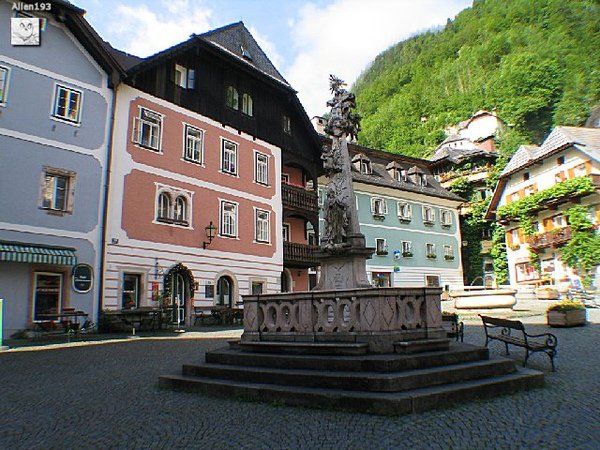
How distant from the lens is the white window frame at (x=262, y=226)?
25.6 meters

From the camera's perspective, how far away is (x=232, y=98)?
82.7 ft

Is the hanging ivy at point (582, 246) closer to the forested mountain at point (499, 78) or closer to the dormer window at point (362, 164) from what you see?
the dormer window at point (362, 164)

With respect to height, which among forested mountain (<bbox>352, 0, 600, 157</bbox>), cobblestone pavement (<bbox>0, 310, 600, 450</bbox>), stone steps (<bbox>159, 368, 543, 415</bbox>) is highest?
forested mountain (<bbox>352, 0, 600, 157</bbox>)

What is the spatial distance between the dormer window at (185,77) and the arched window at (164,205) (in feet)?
17.9

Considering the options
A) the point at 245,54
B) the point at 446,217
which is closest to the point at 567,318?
the point at 245,54

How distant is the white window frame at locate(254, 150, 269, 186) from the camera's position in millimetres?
26094

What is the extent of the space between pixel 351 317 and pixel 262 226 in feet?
61.0

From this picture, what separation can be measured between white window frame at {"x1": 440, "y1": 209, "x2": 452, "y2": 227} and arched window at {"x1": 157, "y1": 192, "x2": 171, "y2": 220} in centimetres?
2806

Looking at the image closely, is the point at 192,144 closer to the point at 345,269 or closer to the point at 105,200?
the point at 105,200

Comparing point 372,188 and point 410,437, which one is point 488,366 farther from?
point 372,188

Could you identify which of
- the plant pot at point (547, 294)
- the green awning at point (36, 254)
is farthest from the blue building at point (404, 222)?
the green awning at point (36, 254)

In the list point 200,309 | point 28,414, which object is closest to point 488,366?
point 28,414

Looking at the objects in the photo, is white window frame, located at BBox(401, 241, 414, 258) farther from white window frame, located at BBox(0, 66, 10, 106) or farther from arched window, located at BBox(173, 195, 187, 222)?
white window frame, located at BBox(0, 66, 10, 106)

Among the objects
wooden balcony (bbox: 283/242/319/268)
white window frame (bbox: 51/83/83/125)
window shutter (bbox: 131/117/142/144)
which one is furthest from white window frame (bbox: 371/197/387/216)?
white window frame (bbox: 51/83/83/125)
